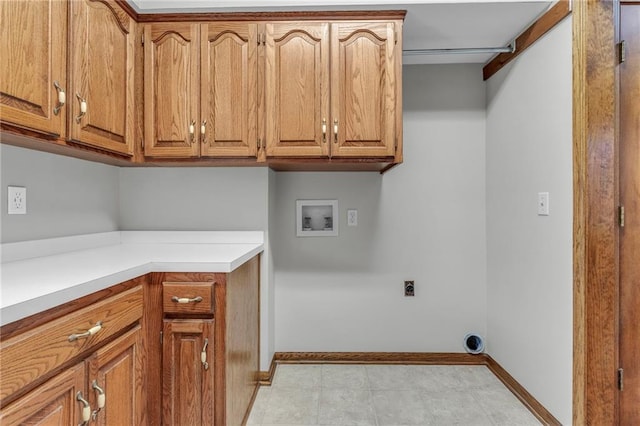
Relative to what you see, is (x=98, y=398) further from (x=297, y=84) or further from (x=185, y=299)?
(x=297, y=84)

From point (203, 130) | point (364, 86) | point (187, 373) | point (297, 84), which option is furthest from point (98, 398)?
point (364, 86)

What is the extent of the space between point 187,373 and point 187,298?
30 cm

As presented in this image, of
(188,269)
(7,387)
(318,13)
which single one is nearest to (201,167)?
(188,269)

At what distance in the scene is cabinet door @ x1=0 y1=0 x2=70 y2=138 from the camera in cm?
115

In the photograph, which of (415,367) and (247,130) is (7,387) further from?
(415,367)

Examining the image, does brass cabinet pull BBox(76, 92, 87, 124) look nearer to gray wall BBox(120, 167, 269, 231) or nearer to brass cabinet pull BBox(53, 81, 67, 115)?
brass cabinet pull BBox(53, 81, 67, 115)

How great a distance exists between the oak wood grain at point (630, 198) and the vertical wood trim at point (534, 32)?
0.78 feet

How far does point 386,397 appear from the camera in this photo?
83.5 inches

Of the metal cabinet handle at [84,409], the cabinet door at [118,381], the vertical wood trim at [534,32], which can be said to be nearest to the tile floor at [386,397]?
the cabinet door at [118,381]

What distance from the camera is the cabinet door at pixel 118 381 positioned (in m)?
1.14

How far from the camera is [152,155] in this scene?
1946 millimetres

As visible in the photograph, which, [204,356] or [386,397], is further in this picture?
[386,397]

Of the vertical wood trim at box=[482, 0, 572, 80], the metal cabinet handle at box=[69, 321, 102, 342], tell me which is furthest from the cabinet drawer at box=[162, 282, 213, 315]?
the vertical wood trim at box=[482, 0, 572, 80]

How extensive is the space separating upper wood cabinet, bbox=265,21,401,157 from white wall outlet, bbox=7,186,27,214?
3.59 ft
